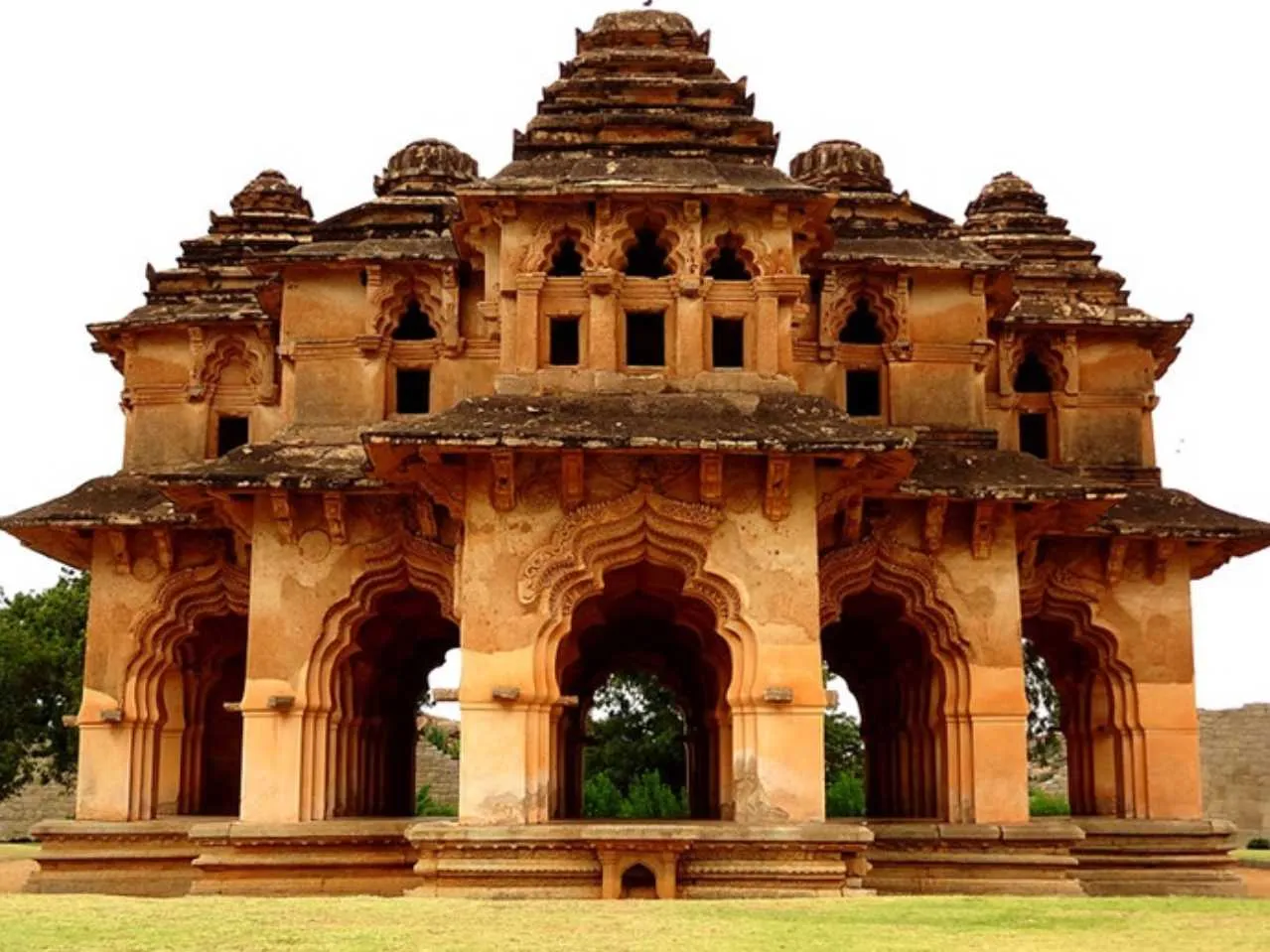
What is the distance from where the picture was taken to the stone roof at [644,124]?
1900 cm

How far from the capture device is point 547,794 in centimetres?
1750

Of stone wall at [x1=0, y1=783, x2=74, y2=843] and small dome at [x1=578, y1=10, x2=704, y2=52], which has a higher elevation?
small dome at [x1=578, y1=10, x2=704, y2=52]

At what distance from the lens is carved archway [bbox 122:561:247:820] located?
22.6 m

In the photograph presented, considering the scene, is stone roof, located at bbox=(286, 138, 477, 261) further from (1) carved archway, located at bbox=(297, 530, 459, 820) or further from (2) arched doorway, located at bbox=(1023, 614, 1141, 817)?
(2) arched doorway, located at bbox=(1023, 614, 1141, 817)

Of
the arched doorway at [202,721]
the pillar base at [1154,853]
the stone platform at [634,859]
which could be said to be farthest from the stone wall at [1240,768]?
the arched doorway at [202,721]

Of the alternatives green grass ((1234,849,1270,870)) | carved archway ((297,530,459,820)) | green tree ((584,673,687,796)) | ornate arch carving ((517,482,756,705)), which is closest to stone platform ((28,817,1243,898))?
carved archway ((297,530,459,820))

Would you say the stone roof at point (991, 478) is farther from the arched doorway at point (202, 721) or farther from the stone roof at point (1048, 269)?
the arched doorway at point (202, 721)

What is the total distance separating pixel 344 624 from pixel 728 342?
524 centimetres

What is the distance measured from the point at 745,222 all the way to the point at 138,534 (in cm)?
891

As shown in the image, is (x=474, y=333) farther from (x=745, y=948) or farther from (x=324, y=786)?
(x=745, y=948)

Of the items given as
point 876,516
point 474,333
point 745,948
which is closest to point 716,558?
point 876,516

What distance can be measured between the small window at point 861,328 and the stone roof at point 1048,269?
2084mm

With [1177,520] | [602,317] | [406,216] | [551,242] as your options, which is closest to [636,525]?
[602,317]

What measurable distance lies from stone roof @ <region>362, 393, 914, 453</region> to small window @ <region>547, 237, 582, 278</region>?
155 cm
